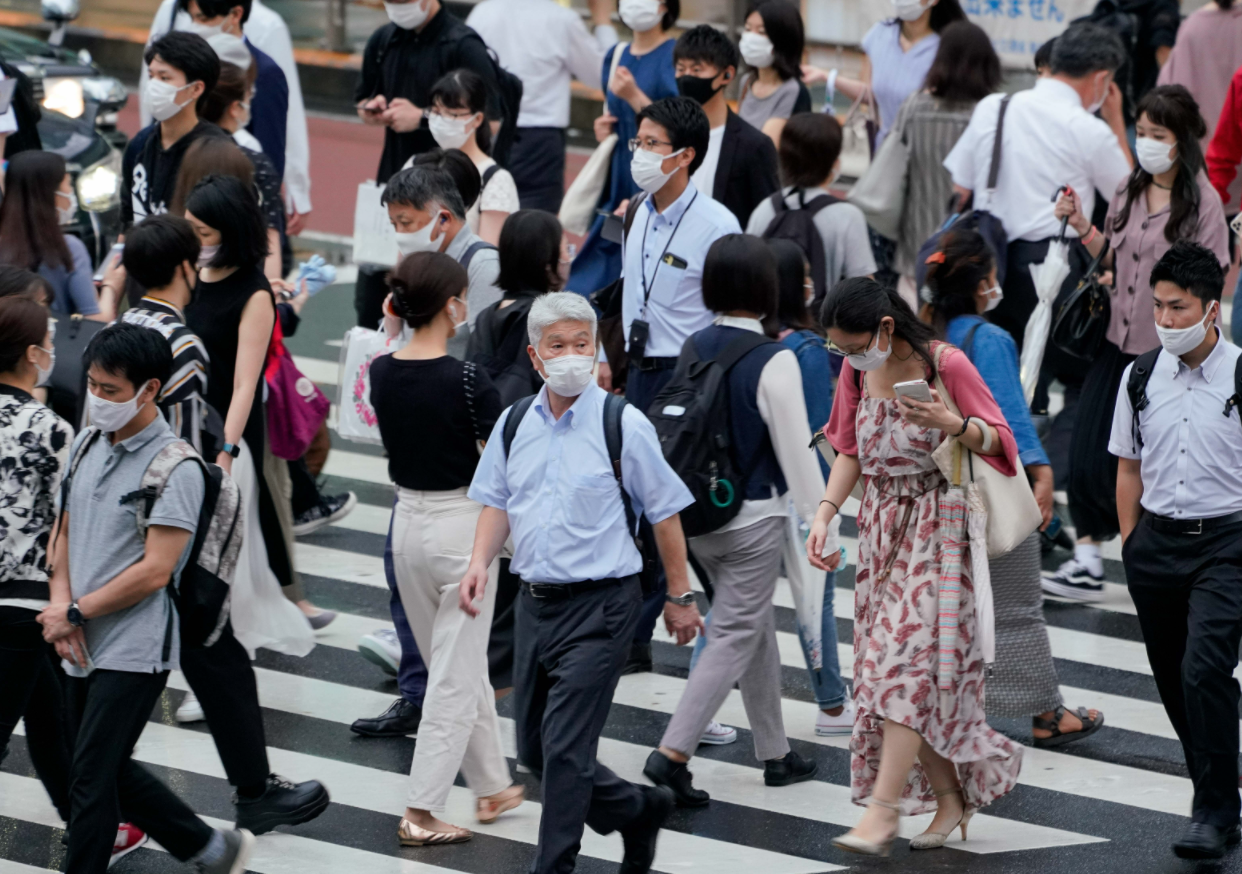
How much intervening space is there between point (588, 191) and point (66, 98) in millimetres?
5861

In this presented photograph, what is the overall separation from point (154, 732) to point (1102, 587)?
4227 mm

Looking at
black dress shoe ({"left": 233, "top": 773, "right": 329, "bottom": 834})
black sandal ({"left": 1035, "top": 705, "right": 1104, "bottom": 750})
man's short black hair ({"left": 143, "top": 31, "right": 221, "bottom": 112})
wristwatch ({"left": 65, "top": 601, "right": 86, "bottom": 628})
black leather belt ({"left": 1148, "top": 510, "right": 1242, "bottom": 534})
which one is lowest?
black dress shoe ({"left": 233, "top": 773, "right": 329, "bottom": 834})

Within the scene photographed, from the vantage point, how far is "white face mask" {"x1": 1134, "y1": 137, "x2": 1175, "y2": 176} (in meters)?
7.65

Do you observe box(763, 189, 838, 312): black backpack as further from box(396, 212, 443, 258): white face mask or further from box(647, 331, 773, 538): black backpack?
box(647, 331, 773, 538): black backpack

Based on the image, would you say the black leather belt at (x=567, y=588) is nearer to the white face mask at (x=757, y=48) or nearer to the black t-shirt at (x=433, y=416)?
the black t-shirt at (x=433, y=416)

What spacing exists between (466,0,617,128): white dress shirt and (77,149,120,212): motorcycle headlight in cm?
275

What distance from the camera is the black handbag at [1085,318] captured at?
8.17m

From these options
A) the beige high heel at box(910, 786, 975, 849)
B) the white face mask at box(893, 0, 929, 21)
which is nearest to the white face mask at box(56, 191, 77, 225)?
the beige high heel at box(910, 786, 975, 849)

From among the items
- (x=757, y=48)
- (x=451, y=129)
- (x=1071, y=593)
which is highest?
(x=757, y=48)

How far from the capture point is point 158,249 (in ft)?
20.7

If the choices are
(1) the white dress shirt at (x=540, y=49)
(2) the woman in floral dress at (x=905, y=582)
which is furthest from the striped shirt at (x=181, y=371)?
(1) the white dress shirt at (x=540, y=49)

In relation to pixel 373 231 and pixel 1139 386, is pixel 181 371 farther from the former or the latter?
pixel 1139 386

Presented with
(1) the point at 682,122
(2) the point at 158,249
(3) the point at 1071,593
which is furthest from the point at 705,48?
(2) the point at 158,249

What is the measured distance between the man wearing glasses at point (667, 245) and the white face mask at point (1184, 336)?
1934 mm
